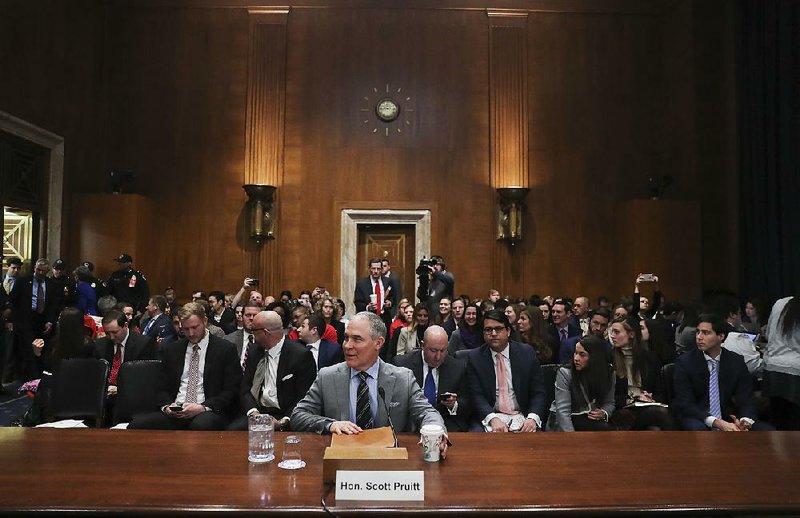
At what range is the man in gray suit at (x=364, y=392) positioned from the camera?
285 cm

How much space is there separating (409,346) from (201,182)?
583 cm

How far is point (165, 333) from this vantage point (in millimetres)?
6004

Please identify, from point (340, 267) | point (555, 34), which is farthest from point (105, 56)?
point (555, 34)

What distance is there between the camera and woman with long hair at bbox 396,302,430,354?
6.21m

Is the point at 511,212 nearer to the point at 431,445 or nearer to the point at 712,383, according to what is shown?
the point at 712,383

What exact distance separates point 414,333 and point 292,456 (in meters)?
4.12

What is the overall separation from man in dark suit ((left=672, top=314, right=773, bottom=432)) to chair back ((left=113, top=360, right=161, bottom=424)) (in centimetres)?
348

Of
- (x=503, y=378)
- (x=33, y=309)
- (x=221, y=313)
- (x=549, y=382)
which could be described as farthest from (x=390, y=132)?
(x=503, y=378)

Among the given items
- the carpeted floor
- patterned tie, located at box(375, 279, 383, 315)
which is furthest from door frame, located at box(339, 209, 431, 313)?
the carpeted floor

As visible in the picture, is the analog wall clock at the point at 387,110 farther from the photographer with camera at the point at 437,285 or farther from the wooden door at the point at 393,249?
the photographer with camera at the point at 437,285

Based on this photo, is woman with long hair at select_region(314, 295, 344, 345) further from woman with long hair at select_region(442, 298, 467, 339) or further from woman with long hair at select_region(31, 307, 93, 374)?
woman with long hair at select_region(31, 307, 93, 374)

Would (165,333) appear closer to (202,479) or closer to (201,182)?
(202,479)

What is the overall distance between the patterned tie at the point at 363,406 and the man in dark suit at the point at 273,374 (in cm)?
133

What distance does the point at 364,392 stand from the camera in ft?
9.48
